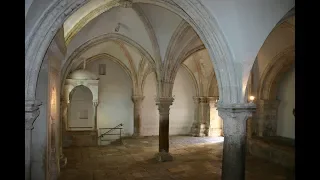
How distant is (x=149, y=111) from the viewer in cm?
1628

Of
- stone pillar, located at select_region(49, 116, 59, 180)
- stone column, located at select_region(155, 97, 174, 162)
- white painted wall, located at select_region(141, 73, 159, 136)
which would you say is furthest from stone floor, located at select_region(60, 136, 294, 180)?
white painted wall, located at select_region(141, 73, 159, 136)

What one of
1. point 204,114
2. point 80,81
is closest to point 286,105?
point 204,114

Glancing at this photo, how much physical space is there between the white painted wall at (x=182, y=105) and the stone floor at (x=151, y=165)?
348 centimetres

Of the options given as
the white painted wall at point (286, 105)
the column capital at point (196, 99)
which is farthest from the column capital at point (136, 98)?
the white painted wall at point (286, 105)

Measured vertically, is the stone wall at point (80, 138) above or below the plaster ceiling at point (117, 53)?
below

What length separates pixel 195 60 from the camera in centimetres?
1530

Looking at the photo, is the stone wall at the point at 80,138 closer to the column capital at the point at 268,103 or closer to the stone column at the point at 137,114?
the stone column at the point at 137,114

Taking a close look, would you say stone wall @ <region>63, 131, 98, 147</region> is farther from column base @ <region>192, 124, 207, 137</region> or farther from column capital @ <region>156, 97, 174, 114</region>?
column base @ <region>192, 124, 207, 137</region>

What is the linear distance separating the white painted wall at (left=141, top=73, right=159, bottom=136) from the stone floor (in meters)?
2.89

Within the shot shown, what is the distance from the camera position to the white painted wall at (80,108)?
1530 cm

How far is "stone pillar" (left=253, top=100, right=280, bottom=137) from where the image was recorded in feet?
37.7
